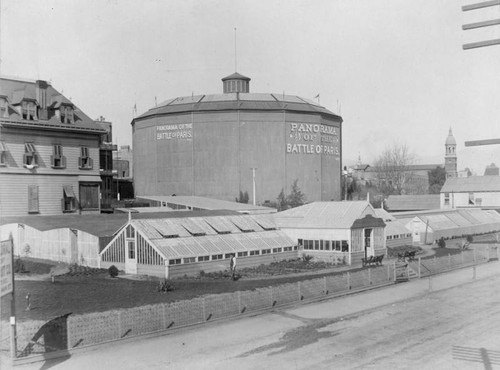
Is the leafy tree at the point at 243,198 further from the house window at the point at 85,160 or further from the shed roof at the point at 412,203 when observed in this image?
the house window at the point at 85,160

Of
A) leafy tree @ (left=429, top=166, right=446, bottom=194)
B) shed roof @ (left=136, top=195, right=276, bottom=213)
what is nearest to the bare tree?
leafy tree @ (left=429, top=166, right=446, bottom=194)

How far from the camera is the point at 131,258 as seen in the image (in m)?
40.7

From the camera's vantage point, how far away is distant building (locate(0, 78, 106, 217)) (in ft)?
158

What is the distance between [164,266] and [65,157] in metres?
19.8

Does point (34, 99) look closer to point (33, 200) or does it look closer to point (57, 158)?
point (57, 158)

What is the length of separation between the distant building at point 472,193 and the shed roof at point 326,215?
65.2 m

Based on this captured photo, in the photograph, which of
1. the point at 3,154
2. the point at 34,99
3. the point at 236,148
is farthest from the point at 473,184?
the point at 3,154

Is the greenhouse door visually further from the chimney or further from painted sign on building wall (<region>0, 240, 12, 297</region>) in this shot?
painted sign on building wall (<region>0, 240, 12, 297</region>)

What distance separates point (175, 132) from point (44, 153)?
164 ft

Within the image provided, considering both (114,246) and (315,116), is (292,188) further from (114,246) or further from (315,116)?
(114,246)

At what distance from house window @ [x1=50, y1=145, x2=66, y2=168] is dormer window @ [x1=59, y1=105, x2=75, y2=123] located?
2.83 meters

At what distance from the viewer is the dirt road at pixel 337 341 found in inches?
774

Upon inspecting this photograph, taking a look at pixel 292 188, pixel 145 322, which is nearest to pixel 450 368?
pixel 145 322

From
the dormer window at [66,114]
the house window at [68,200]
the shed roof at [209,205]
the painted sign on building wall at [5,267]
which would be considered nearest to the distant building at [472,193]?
the shed roof at [209,205]
